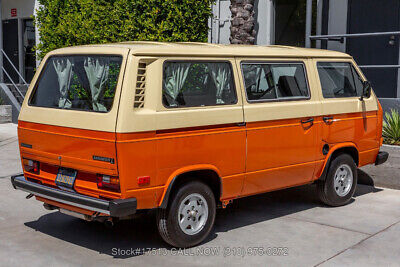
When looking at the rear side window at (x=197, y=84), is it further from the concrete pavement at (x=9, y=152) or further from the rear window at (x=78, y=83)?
the concrete pavement at (x=9, y=152)

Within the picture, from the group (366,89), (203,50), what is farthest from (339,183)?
(203,50)

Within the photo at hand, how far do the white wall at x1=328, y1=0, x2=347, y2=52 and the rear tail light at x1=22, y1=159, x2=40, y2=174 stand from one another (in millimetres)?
8975

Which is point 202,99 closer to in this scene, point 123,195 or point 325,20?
point 123,195

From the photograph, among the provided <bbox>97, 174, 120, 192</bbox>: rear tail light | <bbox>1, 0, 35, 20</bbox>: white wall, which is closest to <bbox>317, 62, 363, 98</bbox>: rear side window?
<bbox>97, 174, 120, 192</bbox>: rear tail light

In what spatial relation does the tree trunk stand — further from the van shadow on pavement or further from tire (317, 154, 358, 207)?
tire (317, 154, 358, 207)

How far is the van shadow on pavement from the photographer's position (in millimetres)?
5983

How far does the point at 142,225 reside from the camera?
6.66m

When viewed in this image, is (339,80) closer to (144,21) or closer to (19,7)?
(144,21)

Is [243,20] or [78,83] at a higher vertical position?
[243,20]

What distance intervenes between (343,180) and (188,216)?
2.74m

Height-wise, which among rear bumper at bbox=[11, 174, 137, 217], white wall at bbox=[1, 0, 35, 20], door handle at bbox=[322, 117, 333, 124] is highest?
white wall at bbox=[1, 0, 35, 20]

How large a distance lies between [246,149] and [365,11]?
8083 mm

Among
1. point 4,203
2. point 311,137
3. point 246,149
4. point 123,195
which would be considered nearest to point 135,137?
point 123,195

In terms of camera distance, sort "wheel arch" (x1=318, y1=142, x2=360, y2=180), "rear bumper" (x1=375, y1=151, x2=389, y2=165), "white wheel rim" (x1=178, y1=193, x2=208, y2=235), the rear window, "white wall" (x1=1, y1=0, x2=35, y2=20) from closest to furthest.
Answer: the rear window → "white wheel rim" (x1=178, y1=193, x2=208, y2=235) → "wheel arch" (x1=318, y1=142, x2=360, y2=180) → "rear bumper" (x1=375, y1=151, x2=389, y2=165) → "white wall" (x1=1, y1=0, x2=35, y2=20)
